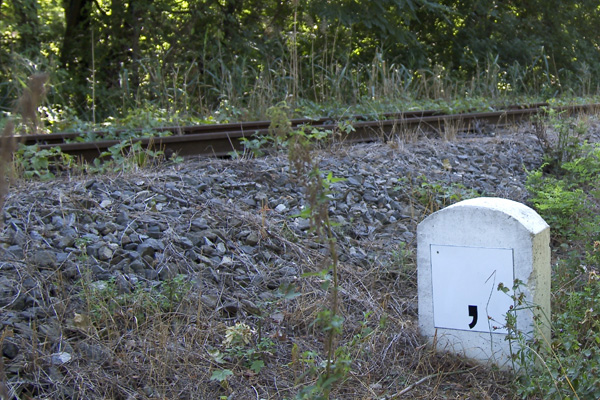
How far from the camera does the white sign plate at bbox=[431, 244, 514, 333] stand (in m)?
3.31

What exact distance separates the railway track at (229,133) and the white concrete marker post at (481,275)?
A: 2093 millimetres

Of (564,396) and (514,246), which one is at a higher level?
(514,246)

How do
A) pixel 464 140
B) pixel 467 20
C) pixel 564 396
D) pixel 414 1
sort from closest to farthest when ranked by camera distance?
pixel 564 396, pixel 464 140, pixel 414 1, pixel 467 20

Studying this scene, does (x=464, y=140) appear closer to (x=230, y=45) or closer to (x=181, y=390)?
(x=181, y=390)

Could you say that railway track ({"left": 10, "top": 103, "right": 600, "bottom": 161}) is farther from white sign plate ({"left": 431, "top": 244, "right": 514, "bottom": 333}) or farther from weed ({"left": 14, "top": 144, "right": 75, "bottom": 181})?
white sign plate ({"left": 431, "top": 244, "right": 514, "bottom": 333})

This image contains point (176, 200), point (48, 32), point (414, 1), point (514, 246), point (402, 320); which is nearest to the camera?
Result: point (514, 246)

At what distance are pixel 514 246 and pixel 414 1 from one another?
1124cm

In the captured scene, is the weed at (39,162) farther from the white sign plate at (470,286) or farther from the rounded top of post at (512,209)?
the rounded top of post at (512,209)

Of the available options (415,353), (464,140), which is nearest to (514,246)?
(415,353)

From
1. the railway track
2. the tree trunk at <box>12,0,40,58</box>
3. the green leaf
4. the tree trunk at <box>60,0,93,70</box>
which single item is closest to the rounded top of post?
the green leaf

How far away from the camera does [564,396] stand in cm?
281

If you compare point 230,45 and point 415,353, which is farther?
point 230,45

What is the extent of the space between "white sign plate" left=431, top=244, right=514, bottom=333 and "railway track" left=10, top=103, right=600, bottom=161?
7.06 feet

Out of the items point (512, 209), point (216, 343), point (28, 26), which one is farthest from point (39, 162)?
point (28, 26)
